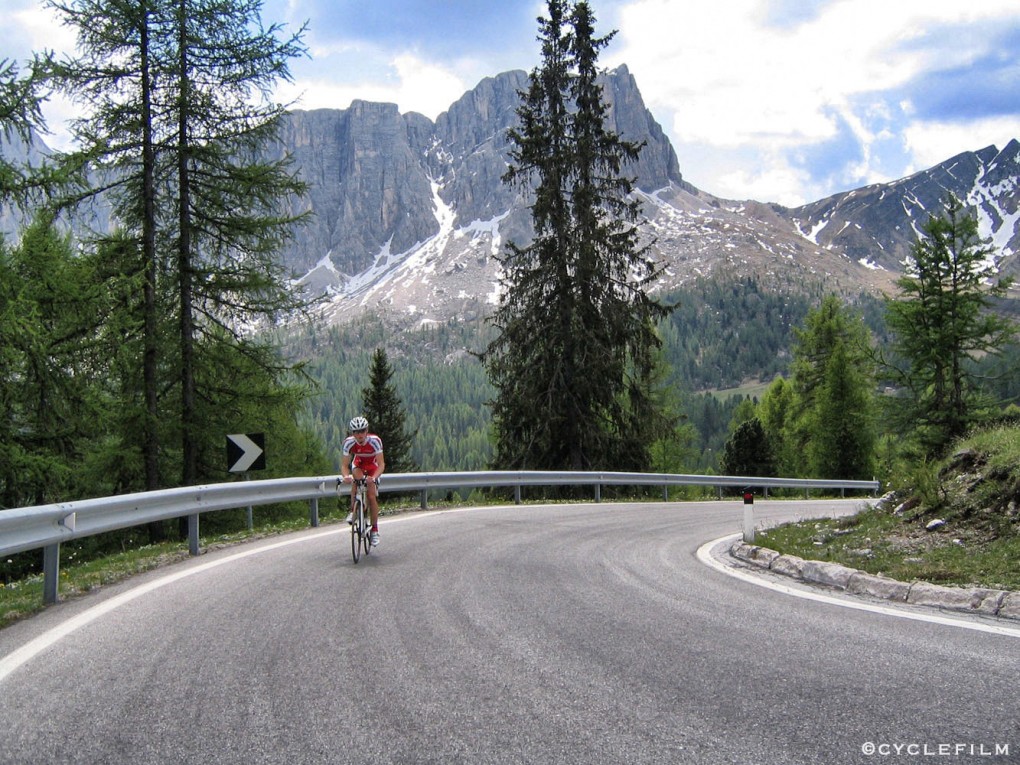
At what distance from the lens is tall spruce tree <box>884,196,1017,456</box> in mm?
29188

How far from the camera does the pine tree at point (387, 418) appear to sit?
4316 cm

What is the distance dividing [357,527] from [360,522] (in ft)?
0.28

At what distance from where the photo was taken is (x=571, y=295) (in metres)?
23.7

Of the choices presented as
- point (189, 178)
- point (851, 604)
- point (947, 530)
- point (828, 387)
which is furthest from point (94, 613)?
point (828, 387)

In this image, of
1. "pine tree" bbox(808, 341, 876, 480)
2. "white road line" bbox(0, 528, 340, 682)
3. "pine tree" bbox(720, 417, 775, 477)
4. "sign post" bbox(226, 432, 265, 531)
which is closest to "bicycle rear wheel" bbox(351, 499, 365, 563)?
"white road line" bbox(0, 528, 340, 682)

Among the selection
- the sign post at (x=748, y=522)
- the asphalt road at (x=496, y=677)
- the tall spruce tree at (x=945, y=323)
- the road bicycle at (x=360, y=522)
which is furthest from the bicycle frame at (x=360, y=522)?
the tall spruce tree at (x=945, y=323)

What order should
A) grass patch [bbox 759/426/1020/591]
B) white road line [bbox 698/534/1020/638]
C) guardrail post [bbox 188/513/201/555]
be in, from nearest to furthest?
1. white road line [bbox 698/534/1020/638]
2. grass patch [bbox 759/426/1020/591]
3. guardrail post [bbox 188/513/201/555]

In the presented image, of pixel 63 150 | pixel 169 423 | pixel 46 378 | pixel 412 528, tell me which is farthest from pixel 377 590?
pixel 63 150

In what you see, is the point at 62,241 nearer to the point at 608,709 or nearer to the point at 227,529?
the point at 227,529

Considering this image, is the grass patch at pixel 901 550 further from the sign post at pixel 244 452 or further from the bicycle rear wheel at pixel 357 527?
the sign post at pixel 244 452

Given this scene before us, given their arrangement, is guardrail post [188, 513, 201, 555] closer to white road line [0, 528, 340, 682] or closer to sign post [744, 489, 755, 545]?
white road line [0, 528, 340, 682]

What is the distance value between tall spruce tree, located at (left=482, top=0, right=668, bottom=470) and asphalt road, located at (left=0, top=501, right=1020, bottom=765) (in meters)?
16.3

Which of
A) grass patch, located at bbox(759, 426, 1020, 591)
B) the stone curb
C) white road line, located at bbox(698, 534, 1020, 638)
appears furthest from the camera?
grass patch, located at bbox(759, 426, 1020, 591)

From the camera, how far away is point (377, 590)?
664cm
